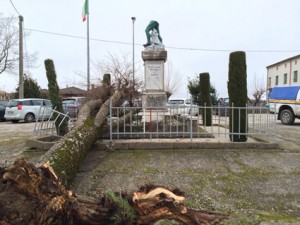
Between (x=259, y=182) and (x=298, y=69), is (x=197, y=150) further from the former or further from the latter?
(x=298, y=69)

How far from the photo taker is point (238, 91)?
6.82 metres

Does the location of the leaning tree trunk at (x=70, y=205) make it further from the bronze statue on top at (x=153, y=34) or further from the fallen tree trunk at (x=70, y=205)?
the bronze statue on top at (x=153, y=34)

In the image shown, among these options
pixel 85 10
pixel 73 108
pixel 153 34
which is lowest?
pixel 73 108

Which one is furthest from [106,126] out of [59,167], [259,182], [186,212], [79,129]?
[186,212]

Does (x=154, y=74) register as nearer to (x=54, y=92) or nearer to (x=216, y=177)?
(x=54, y=92)

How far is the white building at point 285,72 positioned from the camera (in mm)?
33750

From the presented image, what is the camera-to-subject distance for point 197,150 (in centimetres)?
629

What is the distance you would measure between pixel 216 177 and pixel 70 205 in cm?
291

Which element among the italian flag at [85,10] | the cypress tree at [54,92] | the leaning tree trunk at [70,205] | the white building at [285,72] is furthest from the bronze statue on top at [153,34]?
the white building at [285,72]

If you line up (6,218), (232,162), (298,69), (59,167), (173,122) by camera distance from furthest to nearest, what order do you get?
(298,69), (173,122), (232,162), (59,167), (6,218)

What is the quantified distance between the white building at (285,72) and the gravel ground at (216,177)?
3142cm

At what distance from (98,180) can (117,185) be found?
1.27ft

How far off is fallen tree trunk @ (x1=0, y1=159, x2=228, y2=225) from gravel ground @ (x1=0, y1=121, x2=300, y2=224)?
722 mm

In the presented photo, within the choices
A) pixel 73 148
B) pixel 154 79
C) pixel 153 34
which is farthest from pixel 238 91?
pixel 153 34
